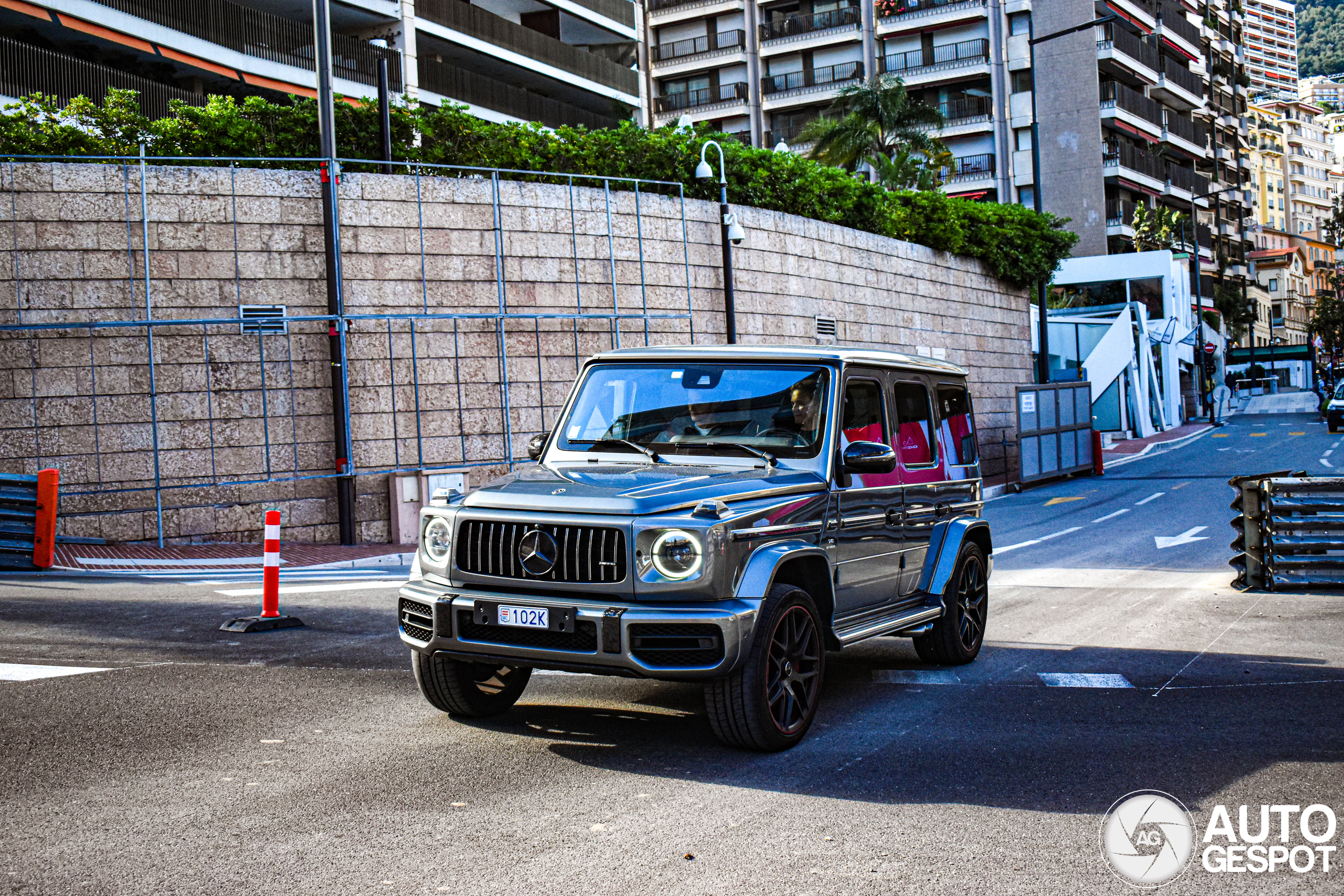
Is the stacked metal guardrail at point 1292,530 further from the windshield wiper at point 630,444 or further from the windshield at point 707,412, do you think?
the windshield wiper at point 630,444

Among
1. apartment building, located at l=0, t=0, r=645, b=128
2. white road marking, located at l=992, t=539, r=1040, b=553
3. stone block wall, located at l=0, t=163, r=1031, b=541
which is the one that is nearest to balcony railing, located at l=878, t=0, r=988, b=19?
apartment building, located at l=0, t=0, r=645, b=128

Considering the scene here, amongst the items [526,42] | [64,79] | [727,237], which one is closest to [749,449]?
[727,237]

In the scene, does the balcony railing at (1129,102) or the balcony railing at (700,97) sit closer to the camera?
the balcony railing at (1129,102)

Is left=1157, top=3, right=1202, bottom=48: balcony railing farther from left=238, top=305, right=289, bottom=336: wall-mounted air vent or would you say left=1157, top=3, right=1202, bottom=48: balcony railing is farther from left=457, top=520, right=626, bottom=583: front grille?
left=457, top=520, right=626, bottom=583: front grille

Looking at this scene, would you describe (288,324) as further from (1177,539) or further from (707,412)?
(1177,539)

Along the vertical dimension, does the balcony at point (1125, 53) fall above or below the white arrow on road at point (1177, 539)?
above

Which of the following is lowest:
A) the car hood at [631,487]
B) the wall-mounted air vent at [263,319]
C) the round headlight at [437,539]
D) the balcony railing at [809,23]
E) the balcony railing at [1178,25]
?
the round headlight at [437,539]

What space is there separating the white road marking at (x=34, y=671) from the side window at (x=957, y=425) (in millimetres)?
5572

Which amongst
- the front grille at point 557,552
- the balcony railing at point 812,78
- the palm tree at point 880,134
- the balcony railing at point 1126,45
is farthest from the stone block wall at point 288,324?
the balcony railing at point 1126,45

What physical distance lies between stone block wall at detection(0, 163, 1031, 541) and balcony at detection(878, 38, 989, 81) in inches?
1863

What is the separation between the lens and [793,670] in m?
5.91

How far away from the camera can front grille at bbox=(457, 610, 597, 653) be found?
546cm

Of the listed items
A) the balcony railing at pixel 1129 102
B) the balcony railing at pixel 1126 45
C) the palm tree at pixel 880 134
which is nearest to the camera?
the palm tree at pixel 880 134

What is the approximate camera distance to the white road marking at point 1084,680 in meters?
7.55
